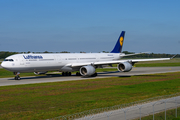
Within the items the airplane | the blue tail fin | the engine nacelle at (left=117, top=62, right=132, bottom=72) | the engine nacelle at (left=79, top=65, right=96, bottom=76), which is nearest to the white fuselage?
the airplane

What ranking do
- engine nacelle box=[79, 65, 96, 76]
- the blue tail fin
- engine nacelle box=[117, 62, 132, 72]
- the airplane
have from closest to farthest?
the airplane
engine nacelle box=[117, 62, 132, 72]
engine nacelle box=[79, 65, 96, 76]
the blue tail fin

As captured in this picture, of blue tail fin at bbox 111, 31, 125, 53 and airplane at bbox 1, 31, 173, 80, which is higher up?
blue tail fin at bbox 111, 31, 125, 53

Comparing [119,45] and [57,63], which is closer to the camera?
[57,63]

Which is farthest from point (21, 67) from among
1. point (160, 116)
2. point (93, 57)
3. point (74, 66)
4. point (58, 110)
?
point (160, 116)

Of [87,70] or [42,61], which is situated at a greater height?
[42,61]

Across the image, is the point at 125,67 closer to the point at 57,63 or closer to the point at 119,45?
the point at 57,63

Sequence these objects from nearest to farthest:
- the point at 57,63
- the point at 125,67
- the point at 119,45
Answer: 1. the point at 125,67
2. the point at 57,63
3. the point at 119,45

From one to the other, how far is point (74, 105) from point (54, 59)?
27.7m

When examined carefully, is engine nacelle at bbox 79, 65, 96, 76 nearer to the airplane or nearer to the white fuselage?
the airplane

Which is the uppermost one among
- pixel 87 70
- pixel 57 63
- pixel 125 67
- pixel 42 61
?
pixel 42 61

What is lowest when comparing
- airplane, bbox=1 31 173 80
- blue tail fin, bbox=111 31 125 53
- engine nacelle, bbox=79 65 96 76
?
engine nacelle, bbox=79 65 96 76

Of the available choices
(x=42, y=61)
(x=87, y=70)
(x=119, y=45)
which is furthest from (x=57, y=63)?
(x=119, y=45)

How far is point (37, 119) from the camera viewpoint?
56.2ft

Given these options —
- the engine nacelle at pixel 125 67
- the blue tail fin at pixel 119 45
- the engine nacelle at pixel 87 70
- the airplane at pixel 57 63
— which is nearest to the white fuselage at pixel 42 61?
the airplane at pixel 57 63
